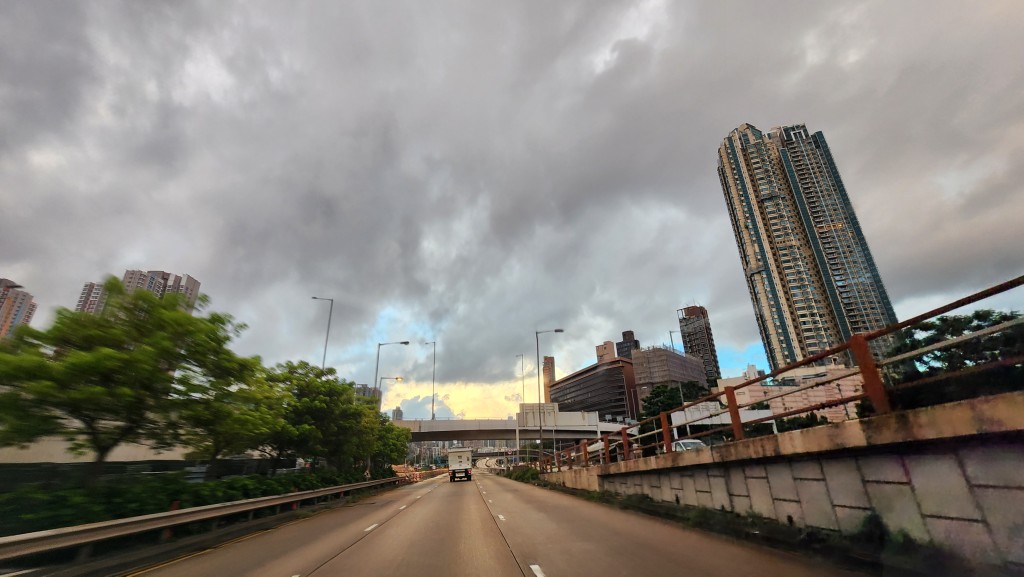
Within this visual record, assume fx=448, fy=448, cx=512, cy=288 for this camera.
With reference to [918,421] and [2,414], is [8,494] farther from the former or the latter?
[918,421]

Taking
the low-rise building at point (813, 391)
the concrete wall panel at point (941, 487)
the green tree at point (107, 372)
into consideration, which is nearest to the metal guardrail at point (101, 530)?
the green tree at point (107, 372)

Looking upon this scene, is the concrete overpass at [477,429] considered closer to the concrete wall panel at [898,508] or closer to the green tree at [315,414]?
the green tree at [315,414]

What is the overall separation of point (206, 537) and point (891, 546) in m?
15.4

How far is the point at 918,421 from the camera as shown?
216 inches

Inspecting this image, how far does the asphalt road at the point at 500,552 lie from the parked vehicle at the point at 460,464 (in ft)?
145

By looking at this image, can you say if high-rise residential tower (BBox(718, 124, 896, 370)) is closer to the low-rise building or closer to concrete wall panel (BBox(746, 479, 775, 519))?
the low-rise building

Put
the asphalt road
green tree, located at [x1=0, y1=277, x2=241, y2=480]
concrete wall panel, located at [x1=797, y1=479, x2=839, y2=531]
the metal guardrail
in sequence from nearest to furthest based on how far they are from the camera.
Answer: the asphalt road → concrete wall panel, located at [x1=797, y1=479, x2=839, y2=531] → the metal guardrail → green tree, located at [x1=0, y1=277, x2=241, y2=480]

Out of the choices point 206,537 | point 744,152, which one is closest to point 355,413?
point 206,537

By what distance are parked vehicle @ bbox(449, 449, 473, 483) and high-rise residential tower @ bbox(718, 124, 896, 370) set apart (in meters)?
98.8

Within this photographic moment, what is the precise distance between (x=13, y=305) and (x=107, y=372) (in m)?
49.4

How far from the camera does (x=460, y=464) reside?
184 ft

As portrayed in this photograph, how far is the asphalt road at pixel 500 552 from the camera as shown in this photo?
22.1 feet

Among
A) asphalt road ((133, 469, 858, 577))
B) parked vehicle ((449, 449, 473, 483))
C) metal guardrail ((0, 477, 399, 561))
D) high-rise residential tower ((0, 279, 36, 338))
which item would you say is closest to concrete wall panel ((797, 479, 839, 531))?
asphalt road ((133, 469, 858, 577))

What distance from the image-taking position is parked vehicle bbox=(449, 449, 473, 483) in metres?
55.5
